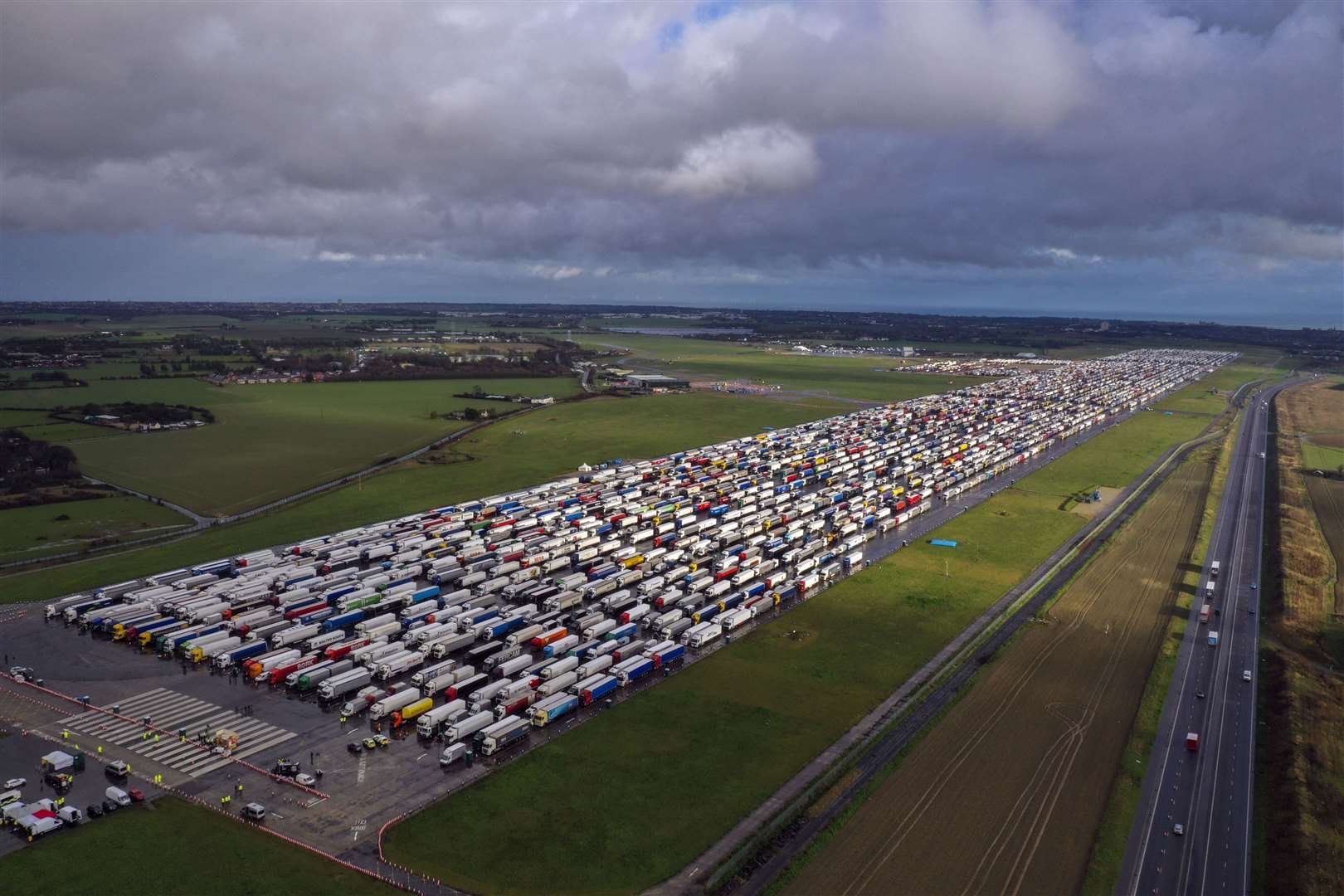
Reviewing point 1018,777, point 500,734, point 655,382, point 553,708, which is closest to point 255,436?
point 655,382

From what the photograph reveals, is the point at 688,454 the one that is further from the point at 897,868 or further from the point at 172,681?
the point at 897,868

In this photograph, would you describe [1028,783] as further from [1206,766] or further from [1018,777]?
[1206,766]

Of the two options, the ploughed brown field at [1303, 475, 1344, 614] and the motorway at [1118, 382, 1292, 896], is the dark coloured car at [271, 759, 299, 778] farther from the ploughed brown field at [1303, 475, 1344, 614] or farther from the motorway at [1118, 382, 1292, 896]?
the ploughed brown field at [1303, 475, 1344, 614]

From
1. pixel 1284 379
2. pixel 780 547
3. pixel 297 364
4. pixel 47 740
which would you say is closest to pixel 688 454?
pixel 780 547

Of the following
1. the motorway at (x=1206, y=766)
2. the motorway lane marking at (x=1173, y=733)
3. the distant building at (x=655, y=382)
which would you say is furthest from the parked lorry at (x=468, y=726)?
the distant building at (x=655, y=382)

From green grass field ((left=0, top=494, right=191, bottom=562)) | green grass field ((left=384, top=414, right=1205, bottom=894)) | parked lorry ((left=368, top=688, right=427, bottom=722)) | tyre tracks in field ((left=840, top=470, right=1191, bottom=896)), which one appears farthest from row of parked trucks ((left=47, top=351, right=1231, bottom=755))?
tyre tracks in field ((left=840, top=470, right=1191, bottom=896))

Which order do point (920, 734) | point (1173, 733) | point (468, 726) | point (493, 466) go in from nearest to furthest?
point (468, 726)
point (920, 734)
point (1173, 733)
point (493, 466)

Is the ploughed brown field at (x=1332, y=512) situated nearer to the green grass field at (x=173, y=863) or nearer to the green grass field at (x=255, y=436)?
the green grass field at (x=173, y=863)
